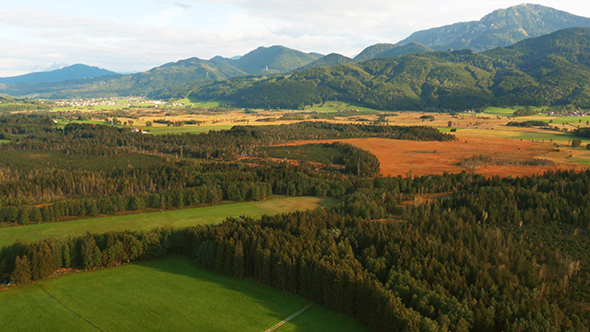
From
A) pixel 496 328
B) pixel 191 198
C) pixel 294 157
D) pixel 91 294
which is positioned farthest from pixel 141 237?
pixel 294 157

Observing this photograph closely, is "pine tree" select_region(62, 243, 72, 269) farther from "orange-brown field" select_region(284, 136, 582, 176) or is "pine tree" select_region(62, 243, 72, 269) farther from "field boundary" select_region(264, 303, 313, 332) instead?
"orange-brown field" select_region(284, 136, 582, 176)

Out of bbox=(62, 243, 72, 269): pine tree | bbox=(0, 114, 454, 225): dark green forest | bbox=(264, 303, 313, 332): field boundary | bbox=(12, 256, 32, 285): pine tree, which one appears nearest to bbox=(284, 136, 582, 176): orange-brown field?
bbox=(0, 114, 454, 225): dark green forest

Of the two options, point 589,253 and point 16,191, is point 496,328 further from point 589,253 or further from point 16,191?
point 16,191

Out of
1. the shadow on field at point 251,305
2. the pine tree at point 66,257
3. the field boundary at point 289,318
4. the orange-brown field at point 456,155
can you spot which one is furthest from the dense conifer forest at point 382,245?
the orange-brown field at point 456,155

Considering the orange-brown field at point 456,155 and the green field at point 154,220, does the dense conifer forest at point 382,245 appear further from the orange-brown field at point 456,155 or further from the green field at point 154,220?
the orange-brown field at point 456,155

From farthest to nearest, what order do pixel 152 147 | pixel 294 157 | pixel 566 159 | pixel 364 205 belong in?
1. pixel 152 147
2. pixel 294 157
3. pixel 566 159
4. pixel 364 205

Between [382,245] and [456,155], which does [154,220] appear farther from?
[456,155]

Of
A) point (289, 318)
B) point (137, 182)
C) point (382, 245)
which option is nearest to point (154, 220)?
point (137, 182)
